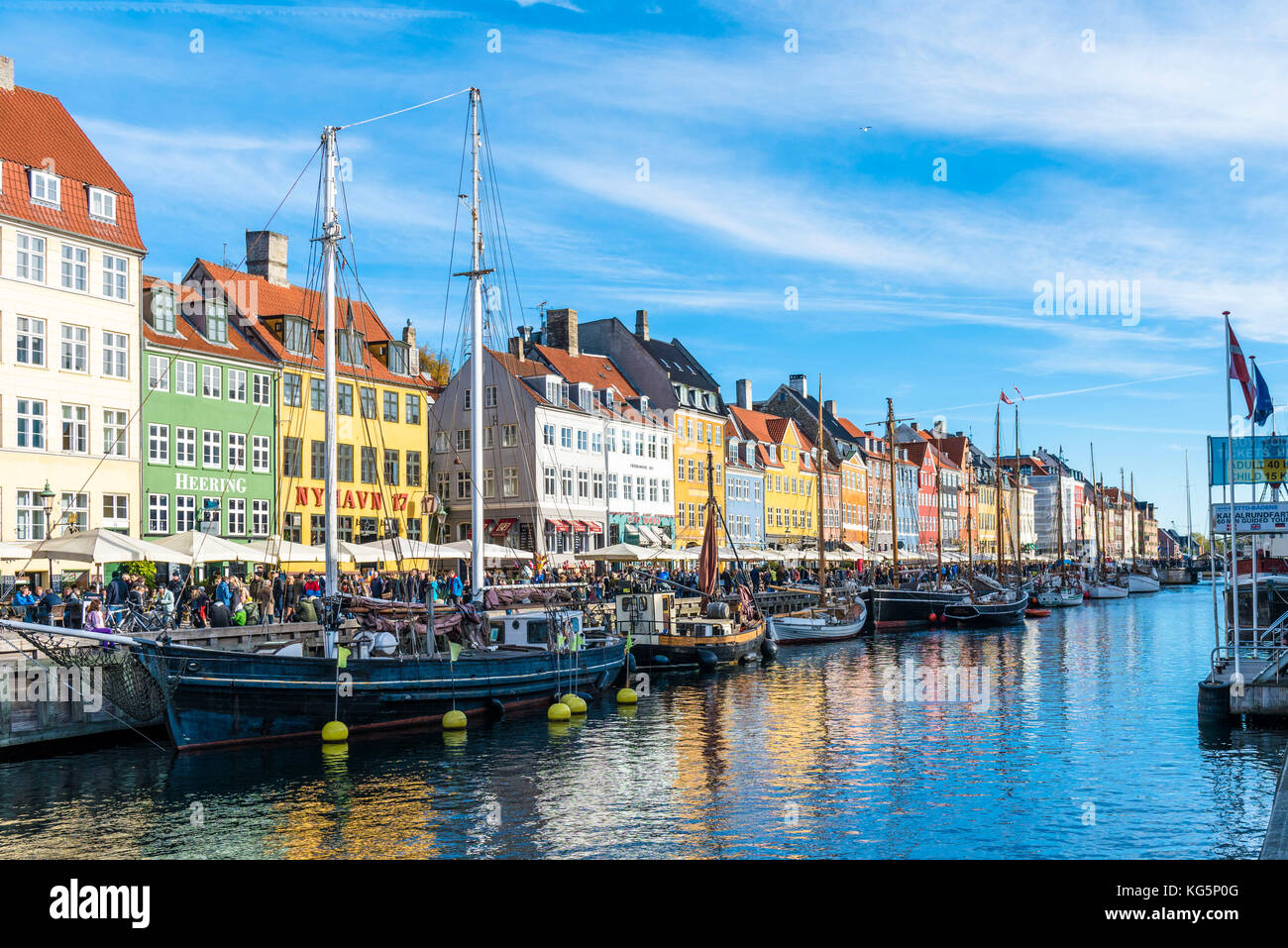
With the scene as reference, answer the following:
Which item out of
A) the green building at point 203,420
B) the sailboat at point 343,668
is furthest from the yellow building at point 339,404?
the sailboat at point 343,668

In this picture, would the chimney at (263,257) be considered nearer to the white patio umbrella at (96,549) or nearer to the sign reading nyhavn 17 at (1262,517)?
the white patio umbrella at (96,549)

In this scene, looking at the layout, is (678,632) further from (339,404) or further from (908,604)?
(908,604)

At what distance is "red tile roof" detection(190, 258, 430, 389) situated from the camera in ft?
175

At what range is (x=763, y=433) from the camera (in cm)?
9356

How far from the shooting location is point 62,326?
4362 cm

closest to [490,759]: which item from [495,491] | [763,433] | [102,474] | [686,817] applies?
[686,817]

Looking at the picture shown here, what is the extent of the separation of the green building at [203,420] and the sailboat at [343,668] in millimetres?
18429

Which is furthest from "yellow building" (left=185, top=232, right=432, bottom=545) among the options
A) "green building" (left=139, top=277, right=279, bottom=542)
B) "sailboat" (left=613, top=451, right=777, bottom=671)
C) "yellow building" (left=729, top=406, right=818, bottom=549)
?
"yellow building" (left=729, top=406, right=818, bottom=549)

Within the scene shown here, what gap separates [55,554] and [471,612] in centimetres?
987

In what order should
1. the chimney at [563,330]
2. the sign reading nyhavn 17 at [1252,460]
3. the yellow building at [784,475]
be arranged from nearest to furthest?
the sign reading nyhavn 17 at [1252,460]
the chimney at [563,330]
the yellow building at [784,475]

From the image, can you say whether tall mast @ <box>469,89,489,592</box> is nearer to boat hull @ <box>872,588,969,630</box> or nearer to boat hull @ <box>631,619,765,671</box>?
boat hull @ <box>631,619,765,671</box>

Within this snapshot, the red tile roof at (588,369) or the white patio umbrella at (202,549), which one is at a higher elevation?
the red tile roof at (588,369)

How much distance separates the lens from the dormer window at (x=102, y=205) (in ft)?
147
